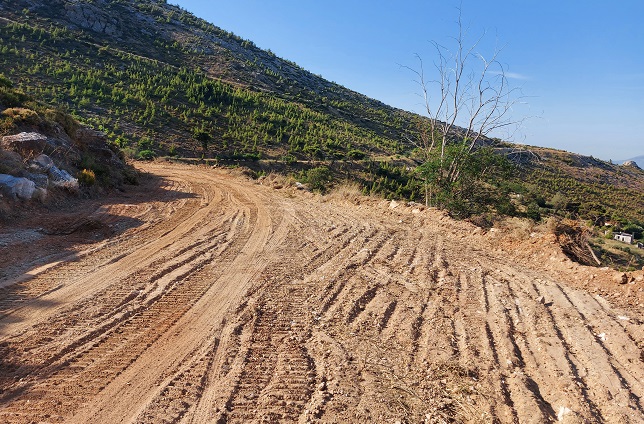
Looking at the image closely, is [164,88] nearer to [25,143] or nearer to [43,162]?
[25,143]

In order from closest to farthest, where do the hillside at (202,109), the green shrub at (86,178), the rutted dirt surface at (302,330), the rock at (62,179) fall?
1. the rutted dirt surface at (302,330)
2. the rock at (62,179)
3. the green shrub at (86,178)
4. the hillside at (202,109)

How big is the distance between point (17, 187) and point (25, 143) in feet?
7.52

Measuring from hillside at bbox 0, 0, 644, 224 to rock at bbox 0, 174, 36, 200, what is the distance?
34.6 ft

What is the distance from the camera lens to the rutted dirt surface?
10.0ft

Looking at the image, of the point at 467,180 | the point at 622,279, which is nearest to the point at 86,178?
the point at 467,180

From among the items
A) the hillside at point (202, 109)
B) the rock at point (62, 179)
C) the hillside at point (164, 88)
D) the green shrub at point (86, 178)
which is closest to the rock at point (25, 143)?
the rock at point (62, 179)

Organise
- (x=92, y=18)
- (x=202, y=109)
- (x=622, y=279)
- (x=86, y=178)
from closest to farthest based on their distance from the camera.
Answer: (x=622, y=279) < (x=86, y=178) < (x=202, y=109) < (x=92, y=18)

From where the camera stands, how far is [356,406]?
10.0ft

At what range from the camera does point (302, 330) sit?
4.21 metres

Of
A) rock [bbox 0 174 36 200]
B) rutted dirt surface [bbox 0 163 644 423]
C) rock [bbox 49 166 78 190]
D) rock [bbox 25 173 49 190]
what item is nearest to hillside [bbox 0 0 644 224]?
rutted dirt surface [bbox 0 163 644 423]

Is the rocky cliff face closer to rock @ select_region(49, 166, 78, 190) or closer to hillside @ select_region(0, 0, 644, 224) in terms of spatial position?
hillside @ select_region(0, 0, 644, 224)

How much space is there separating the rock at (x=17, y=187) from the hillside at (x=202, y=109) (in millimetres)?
10534

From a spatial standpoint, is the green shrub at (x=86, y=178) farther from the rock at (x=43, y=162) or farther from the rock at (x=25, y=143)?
the rock at (x=25, y=143)

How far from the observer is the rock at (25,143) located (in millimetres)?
9031
